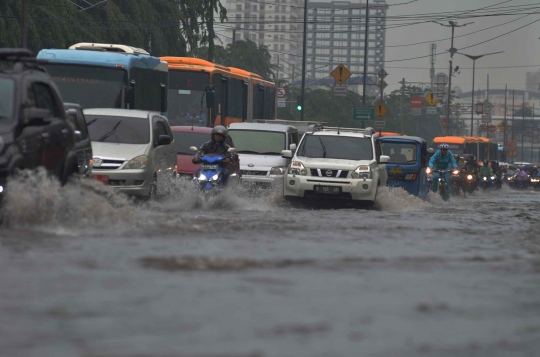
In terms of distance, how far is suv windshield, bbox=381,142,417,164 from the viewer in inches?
1134

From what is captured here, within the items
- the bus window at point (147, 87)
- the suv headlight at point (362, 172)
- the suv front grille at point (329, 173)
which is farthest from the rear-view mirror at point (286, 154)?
the bus window at point (147, 87)

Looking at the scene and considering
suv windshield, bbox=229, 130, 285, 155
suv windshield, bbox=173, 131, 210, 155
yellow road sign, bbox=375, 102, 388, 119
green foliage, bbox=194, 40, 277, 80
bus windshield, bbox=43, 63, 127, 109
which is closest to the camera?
suv windshield, bbox=173, 131, 210, 155

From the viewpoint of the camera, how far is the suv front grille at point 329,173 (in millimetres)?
21344

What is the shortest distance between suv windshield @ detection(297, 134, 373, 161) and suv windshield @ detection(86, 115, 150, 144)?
356 centimetres

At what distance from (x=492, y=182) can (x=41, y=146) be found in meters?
49.2

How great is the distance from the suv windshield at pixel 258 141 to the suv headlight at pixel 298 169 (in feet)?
11.0

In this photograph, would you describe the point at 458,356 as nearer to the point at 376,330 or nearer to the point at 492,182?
the point at 376,330

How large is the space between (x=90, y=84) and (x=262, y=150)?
3.97 m

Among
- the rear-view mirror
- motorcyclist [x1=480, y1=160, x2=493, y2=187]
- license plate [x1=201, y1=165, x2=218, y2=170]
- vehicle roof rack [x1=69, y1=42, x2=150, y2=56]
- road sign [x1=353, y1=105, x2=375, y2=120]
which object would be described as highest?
vehicle roof rack [x1=69, y1=42, x2=150, y2=56]

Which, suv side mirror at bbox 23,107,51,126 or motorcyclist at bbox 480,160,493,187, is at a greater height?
suv side mirror at bbox 23,107,51,126

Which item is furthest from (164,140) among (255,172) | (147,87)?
(147,87)

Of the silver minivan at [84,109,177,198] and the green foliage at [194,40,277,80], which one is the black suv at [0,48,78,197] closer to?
the silver minivan at [84,109,177,198]

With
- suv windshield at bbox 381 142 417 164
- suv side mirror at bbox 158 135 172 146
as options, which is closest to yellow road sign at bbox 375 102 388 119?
suv windshield at bbox 381 142 417 164

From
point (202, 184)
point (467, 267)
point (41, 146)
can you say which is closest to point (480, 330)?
point (467, 267)
